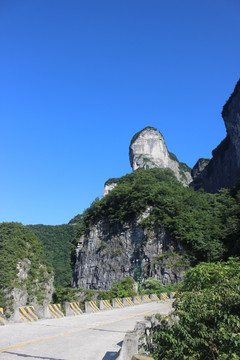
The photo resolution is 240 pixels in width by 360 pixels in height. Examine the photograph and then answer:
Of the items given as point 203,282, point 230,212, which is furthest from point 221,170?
point 203,282

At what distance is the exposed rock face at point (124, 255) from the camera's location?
110 ft

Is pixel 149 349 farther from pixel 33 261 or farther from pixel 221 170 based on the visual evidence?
pixel 221 170

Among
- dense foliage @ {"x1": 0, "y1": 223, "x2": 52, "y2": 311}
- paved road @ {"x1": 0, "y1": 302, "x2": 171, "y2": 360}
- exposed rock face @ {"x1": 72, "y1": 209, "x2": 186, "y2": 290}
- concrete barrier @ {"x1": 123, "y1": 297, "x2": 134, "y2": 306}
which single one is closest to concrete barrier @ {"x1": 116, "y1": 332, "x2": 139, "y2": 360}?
paved road @ {"x1": 0, "y1": 302, "x2": 171, "y2": 360}

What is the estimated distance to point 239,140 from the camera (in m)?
54.9

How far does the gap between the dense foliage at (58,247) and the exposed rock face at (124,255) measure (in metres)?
31.9

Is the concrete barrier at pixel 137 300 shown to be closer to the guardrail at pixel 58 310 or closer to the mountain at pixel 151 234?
the guardrail at pixel 58 310

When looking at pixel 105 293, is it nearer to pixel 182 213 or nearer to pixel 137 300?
pixel 137 300

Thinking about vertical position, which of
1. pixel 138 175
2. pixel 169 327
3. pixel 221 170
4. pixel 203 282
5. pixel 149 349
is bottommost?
pixel 149 349

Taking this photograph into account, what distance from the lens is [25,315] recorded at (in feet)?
31.5

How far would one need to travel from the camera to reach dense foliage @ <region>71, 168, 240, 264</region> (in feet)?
106

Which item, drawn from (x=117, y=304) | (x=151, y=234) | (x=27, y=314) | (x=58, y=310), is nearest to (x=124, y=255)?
(x=151, y=234)

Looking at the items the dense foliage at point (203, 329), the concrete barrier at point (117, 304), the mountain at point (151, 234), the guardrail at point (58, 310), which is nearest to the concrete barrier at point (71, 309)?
the guardrail at point (58, 310)

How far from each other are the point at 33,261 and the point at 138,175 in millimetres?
25089

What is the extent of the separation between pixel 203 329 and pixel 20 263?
5140 centimetres
